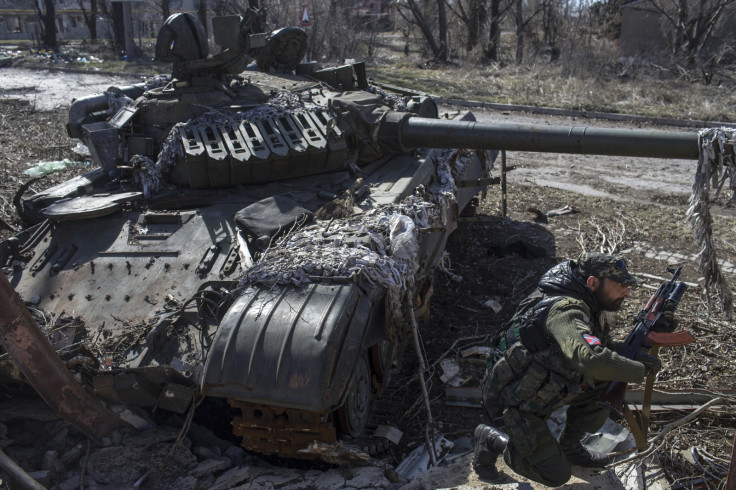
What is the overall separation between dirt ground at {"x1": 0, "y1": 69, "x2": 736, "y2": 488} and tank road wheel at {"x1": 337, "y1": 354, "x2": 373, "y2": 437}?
0.50m

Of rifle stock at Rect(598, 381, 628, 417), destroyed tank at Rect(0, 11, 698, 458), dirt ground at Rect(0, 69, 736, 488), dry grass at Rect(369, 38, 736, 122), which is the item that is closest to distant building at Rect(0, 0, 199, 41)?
dry grass at Rect(369, 38, 736, 122)

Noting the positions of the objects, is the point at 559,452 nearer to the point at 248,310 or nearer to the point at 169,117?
the point at 248,310

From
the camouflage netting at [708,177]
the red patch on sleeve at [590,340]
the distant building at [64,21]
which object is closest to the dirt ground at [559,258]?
the camouflage netting at [708,177]

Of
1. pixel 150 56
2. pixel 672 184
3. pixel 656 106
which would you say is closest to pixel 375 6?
pixel 150 56

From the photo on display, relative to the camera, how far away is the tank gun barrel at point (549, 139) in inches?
219

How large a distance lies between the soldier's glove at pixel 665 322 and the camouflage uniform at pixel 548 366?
0.27m

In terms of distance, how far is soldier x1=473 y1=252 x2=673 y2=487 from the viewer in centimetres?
356

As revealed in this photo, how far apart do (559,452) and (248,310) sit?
195 cm

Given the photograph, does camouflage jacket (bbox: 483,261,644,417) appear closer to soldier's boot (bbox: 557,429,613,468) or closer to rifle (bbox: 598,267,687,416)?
rifle (bbox: 598,267,687,416)

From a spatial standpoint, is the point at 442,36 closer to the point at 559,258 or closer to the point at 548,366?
the point at 559,258

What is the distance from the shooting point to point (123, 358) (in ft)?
14.5

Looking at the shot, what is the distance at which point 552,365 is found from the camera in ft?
12.3

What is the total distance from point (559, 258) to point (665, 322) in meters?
4.36

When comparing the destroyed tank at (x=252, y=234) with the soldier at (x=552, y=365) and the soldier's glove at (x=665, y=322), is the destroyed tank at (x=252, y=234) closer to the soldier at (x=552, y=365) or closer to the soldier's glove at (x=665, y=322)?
the soldier at (x=552, y=365)
